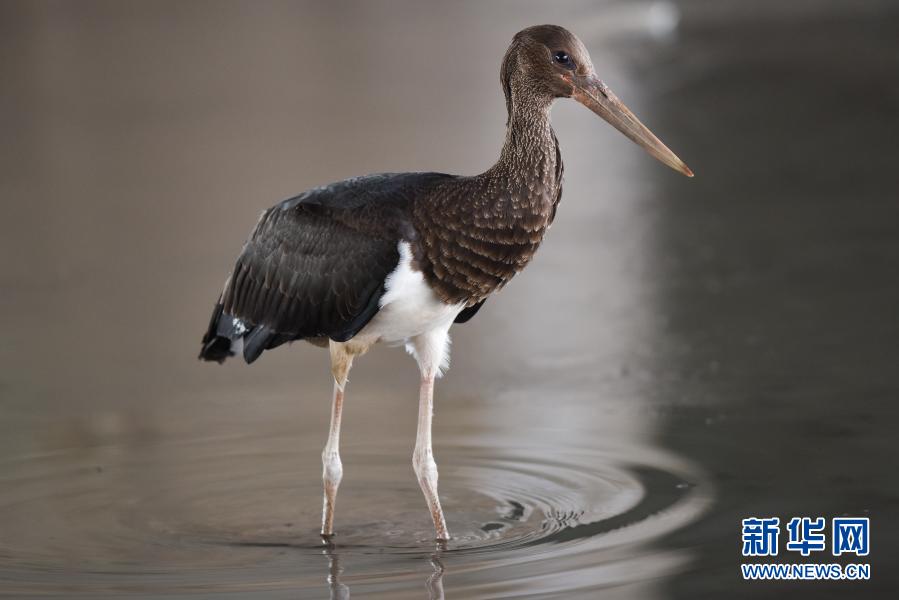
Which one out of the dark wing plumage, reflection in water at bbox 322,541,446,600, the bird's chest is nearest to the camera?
reflection in water at bbox 322,541,446,600

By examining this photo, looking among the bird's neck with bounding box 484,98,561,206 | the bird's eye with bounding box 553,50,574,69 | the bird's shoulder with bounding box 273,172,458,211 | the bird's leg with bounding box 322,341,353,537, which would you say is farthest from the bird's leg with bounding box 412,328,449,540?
the bird's eye with bounding box 553,50,574,69

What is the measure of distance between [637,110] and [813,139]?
1.78m

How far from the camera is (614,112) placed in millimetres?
5414

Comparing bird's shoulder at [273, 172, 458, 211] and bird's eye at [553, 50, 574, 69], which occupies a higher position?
bird's eye at [553, 50, 574, 69]

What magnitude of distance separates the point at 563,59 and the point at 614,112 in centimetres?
25

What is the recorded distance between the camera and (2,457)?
21.9 ft

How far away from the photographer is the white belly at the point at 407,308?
527 cm

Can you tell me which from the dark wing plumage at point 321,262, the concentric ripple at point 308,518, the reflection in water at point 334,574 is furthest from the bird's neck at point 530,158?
the reflection in water at point 334,574

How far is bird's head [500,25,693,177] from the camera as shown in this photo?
210 inches

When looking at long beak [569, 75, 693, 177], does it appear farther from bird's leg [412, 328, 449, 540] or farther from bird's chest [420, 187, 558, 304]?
bird's leg [412, 328, 449, 540]

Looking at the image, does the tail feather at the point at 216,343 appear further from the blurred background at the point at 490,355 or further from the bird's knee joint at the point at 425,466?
the bird's knee joint at the point at 425,466

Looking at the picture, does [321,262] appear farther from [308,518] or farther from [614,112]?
[614,112]

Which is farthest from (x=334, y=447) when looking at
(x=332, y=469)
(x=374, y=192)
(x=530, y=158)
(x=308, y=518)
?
(x=530, y=158)

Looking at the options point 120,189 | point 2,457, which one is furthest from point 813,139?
point 2,457
